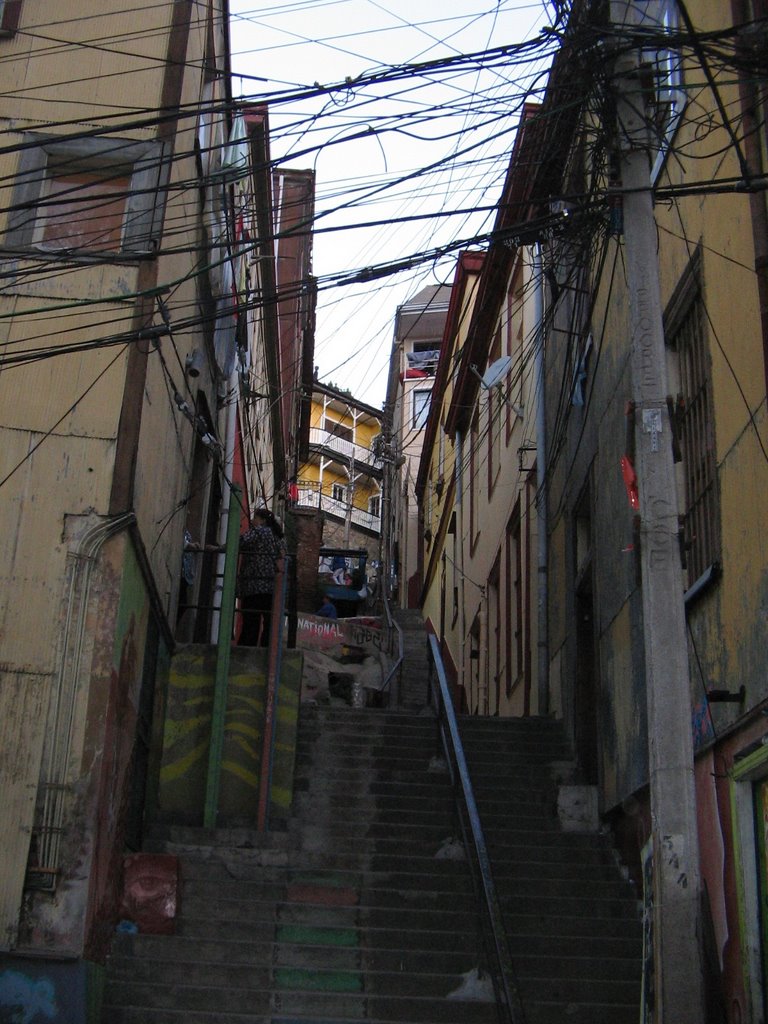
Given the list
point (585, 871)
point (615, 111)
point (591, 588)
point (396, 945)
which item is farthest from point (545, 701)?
point (615, 111)

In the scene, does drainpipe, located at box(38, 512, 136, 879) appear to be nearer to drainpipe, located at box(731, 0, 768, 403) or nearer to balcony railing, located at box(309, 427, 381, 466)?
drainpipe, located at box(731, 0, 768, 403)

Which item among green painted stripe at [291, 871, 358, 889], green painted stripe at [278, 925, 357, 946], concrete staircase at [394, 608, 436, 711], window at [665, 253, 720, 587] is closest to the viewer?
window at [665, 253, 720, 587]

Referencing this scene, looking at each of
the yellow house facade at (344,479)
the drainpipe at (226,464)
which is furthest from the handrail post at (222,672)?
the yellow house facade at (344,479)

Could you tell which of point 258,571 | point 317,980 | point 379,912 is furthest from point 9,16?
point 317,980

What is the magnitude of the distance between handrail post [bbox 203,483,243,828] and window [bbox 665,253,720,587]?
13.9ft

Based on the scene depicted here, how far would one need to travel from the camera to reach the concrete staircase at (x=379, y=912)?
26.4ft

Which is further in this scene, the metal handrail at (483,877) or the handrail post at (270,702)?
the handrail post at (270,702)

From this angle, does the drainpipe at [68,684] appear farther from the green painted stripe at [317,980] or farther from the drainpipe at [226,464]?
the drainpipe at [226,464]

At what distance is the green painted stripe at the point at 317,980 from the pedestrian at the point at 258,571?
17.8 feet

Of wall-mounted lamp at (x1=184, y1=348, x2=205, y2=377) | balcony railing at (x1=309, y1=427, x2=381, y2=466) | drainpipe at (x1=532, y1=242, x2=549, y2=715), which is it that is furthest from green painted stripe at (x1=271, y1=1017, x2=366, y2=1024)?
balcony railing at (x1=309, y1=427, x2=381, y2=466)

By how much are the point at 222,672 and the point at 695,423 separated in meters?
4.69

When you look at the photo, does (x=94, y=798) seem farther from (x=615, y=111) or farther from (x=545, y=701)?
(x=545, y=701)

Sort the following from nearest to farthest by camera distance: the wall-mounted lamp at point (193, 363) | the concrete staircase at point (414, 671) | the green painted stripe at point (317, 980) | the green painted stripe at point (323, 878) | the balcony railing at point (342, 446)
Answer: the green painted stripe at point (317, 980) → the green painted stripe at point (323, 878) → the wall-mounted lamp at point (193, 363) → the concrete staircase at point (414, 671) → the balcony railing at point (342, 446)

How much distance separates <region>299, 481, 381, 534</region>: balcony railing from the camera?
44.9 metres
